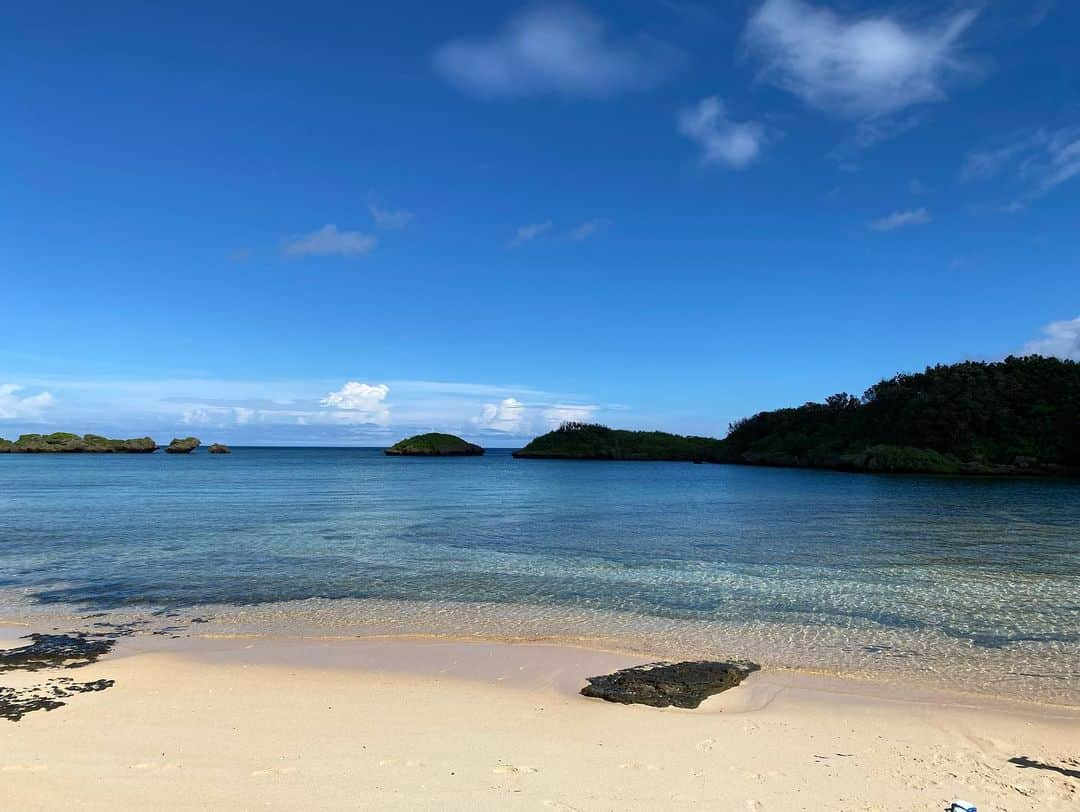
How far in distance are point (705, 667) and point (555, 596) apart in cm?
646

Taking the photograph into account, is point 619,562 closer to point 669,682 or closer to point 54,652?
point 669,682

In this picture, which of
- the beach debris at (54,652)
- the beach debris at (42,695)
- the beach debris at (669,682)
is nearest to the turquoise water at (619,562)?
the beach debris at (54,652)

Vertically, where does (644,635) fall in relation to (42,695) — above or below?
below

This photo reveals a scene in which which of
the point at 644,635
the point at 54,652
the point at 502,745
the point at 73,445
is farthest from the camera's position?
the point at 73,445

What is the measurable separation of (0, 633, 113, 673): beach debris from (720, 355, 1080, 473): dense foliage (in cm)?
10327

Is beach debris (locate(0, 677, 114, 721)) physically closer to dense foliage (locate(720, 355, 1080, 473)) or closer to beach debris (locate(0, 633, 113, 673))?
beach debris (locate(0, 633, 113, 673))

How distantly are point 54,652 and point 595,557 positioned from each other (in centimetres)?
1534

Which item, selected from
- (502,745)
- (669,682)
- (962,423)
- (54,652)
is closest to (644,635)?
(669,682)

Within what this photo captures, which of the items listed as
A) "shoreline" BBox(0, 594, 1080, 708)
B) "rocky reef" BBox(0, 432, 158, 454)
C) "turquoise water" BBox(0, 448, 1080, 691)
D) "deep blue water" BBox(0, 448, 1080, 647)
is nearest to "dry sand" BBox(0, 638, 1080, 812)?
"shoreline" BBox(0, 594, 1080, 708)

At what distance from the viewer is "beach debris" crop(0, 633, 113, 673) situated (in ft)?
35.2

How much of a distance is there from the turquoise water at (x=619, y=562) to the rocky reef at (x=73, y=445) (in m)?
171

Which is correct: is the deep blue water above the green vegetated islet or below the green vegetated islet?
below

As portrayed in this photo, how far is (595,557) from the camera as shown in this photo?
896 inches

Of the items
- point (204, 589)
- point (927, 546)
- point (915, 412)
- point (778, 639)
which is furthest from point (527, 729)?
point (915, 412)
